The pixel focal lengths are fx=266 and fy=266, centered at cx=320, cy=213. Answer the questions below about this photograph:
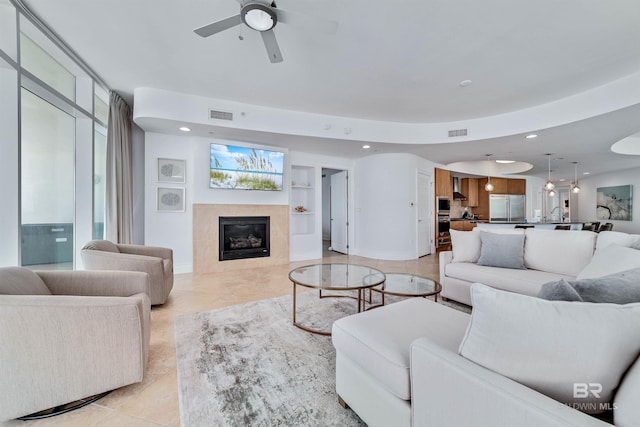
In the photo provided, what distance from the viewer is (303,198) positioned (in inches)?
253

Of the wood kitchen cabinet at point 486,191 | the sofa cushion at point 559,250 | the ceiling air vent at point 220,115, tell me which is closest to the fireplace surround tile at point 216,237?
the ceiling air vent at point 220,115

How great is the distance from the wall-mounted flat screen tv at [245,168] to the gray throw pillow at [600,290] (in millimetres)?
4548

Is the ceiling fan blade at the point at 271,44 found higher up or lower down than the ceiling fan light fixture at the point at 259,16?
lower down

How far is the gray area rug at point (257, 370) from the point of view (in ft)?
4.70

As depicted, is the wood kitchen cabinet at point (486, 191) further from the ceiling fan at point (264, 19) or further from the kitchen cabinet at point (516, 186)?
the ceiling fan at point (264, 19)

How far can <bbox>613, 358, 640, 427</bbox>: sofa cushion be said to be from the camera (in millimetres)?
662

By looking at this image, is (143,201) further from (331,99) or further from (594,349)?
(594,349)

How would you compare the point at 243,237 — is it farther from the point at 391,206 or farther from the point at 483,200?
the point at 483,200

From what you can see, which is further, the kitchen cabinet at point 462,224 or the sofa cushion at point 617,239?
the kitchen cabinet at point 462,224

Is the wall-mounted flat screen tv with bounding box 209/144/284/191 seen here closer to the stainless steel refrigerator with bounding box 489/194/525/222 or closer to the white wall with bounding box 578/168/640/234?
the stainless steel refrigerator with bounding box 489/194/525/222

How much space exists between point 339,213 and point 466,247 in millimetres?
4125

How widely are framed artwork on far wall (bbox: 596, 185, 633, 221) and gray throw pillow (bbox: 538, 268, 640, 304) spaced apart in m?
10.8

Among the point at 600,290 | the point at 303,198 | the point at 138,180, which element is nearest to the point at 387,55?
the point at 600,290

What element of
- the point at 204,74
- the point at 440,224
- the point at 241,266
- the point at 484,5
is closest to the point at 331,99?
the point at 204,74
